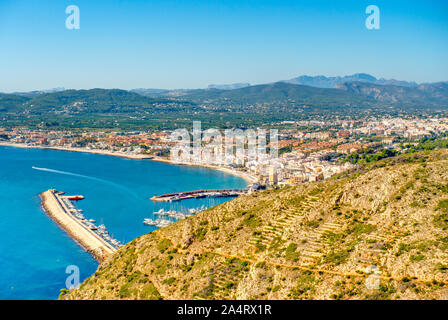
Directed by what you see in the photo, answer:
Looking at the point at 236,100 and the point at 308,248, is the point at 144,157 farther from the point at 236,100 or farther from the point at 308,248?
the point at 236,100

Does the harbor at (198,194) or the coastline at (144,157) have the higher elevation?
the coastline at (144,157)

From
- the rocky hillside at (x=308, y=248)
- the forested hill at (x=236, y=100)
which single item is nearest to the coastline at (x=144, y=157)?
the rocky hillside at (x=308, y=248)

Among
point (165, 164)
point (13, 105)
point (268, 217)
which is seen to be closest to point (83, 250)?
point (268, 217)

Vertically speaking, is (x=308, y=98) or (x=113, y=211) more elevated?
(x=308, y=98)

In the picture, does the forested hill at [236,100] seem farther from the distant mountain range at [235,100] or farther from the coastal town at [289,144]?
the coastal town at [289,144]

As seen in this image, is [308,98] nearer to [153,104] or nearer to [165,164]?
[153,104]

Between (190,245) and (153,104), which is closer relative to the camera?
(190,245)
